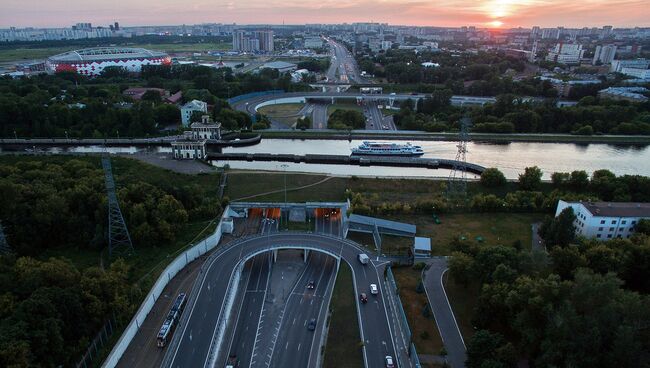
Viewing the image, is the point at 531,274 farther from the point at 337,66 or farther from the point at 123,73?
the point at 337,66

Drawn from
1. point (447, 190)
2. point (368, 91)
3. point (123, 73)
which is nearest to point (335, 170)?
point (447, 190)

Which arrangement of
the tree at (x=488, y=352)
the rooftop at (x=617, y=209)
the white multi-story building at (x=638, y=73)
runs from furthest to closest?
1. the white multi-story building at (x=638, y=73)
2. the rooftop at (x=617, y=209)
3. the tree at (x=488, y=352)

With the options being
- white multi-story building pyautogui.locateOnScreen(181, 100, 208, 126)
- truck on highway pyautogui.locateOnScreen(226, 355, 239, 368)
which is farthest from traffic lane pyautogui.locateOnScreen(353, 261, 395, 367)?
white multi-story building pyautogui.locateOnScreen(181, 100, 208, 126)

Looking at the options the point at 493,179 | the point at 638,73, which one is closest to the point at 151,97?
the point at 493,179

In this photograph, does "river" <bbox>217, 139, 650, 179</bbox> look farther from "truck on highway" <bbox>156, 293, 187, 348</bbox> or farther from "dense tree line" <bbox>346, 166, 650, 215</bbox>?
"truck on highway" <bbox>156, 293, 187, 348</bbox>

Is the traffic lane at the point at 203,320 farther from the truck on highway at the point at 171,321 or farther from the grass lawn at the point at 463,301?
the grass lawn at the point at 463,301

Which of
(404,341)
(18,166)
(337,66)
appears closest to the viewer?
(404,341)

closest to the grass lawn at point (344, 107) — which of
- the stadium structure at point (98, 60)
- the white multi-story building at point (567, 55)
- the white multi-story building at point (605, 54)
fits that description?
the stadium structure at point (98, 60)
